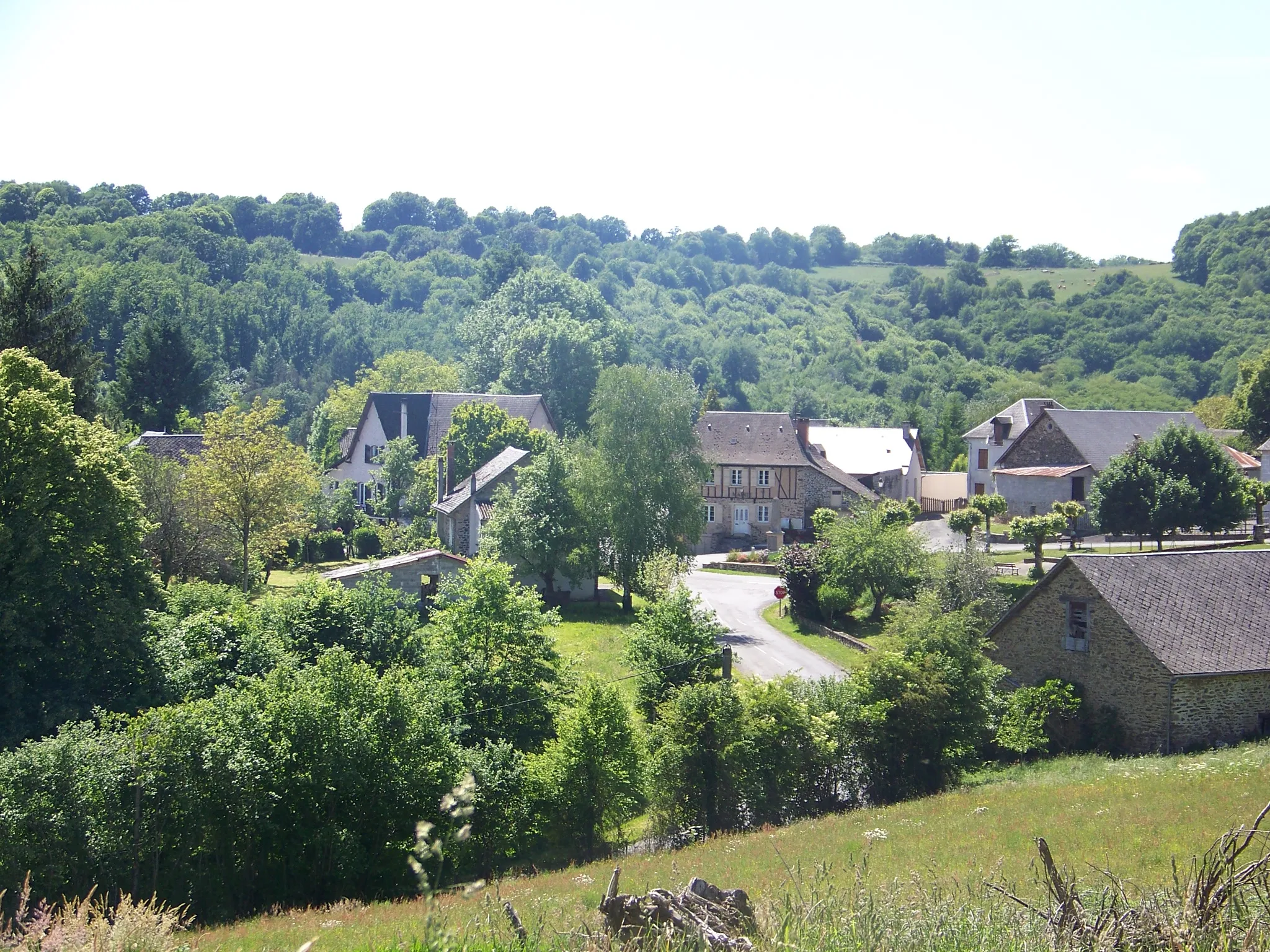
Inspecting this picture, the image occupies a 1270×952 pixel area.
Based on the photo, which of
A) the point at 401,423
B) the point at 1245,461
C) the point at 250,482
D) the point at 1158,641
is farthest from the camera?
the point at 401,423

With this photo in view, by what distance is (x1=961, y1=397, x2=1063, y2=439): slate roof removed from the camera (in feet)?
197

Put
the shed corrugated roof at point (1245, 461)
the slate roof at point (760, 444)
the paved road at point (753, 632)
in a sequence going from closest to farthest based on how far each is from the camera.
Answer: the paved road at point (753, 632) < the shed corrugated roof at point (1245, 461) < the slate roof at point (760, 444)

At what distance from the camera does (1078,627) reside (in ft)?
86.6

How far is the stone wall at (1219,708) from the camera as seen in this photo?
78.3ft

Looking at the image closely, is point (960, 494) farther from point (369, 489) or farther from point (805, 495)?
point (369, 489)

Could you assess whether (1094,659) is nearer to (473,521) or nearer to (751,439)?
(473,521)

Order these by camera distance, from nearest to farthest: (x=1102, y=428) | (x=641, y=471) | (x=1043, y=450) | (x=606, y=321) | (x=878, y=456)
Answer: (x=641, y=471) < (x=1043, y=450) < (x=1102, y=428) < (x=878, y=456) < (x=606, y=321)

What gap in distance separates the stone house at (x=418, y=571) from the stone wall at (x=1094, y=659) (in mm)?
17927

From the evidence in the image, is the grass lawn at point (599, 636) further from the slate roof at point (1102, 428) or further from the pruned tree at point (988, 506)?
the slate roof at point (1102, 428)

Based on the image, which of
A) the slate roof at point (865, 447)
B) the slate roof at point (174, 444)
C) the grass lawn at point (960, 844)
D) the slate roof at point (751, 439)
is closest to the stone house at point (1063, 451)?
the slate roof at point (865, 447)

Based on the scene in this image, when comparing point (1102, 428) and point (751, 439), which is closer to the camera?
point (1102, 428)

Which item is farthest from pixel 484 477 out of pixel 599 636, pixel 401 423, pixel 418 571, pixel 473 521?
pixel 401 423

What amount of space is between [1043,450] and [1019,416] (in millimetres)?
6560

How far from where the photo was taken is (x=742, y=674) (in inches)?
1220
